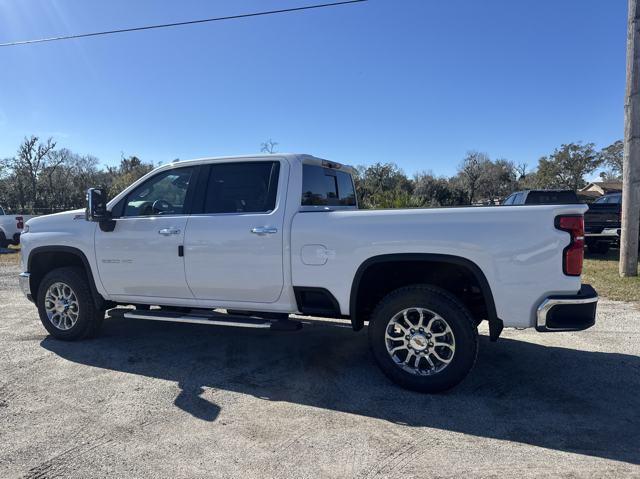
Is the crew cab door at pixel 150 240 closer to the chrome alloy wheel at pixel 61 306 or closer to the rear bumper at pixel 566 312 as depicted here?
the chrome alloy wheel at pixel 61 306

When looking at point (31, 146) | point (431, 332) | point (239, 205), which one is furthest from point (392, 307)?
point (31, 146)

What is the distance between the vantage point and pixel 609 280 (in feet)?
28.1

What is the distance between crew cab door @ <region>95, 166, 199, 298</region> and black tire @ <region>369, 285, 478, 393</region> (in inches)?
76.7

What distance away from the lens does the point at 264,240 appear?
13.3 ft

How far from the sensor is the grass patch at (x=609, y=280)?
24.2ft

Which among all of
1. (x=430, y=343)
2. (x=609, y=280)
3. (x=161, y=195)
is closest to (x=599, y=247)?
(x=609, y=280)

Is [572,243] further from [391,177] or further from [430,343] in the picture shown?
[391,177]

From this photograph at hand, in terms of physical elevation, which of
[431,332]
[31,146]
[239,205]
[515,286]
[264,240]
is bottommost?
[431,332]

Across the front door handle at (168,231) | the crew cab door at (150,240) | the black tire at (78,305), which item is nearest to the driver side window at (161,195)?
the crew cab door at (150,240)

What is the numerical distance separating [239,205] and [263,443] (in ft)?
7.21

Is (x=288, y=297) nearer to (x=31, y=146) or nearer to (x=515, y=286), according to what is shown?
(x=515, y=286)

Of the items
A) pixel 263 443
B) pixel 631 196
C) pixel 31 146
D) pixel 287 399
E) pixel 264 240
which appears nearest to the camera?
pixel 263 443

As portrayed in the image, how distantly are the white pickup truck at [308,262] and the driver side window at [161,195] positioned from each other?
0.02m

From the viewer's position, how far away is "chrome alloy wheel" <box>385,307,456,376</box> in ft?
12.0
